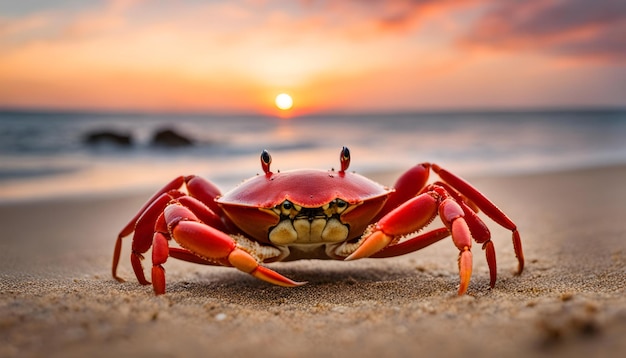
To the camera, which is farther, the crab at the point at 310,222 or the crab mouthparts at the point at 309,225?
the crab mouthparts at the point at 309,225

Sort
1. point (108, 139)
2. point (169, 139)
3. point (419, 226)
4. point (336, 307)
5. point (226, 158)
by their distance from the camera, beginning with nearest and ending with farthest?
point (336, 307) → point (419, 226) → point (226, 158) → point (108, 139) → point (169, 139)

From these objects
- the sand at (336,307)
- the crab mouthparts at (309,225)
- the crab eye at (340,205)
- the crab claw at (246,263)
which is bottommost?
the sand at (336,307)

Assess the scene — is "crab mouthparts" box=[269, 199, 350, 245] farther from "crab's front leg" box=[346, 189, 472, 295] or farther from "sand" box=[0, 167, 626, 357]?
"sand" box=[0, 167, 626, 357]

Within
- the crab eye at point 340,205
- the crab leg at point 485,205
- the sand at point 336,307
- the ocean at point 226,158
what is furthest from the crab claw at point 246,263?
the ocean at point 226,158

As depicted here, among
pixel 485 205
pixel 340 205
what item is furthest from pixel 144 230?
pixel 485 205

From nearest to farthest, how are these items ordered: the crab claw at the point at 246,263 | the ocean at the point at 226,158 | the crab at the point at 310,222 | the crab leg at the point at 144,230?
the crab claw at the point at 246,263 → the crab at the point at 310,222 → the crab leg at the point at 144,230 → the ocean at the point at 226,158

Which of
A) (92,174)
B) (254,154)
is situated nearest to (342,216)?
(92,174)

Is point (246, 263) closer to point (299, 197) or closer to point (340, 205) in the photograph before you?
point (299, 197)

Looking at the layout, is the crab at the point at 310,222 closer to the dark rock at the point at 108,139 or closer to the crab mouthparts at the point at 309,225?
the crab mouthparts at the point at 309,225
